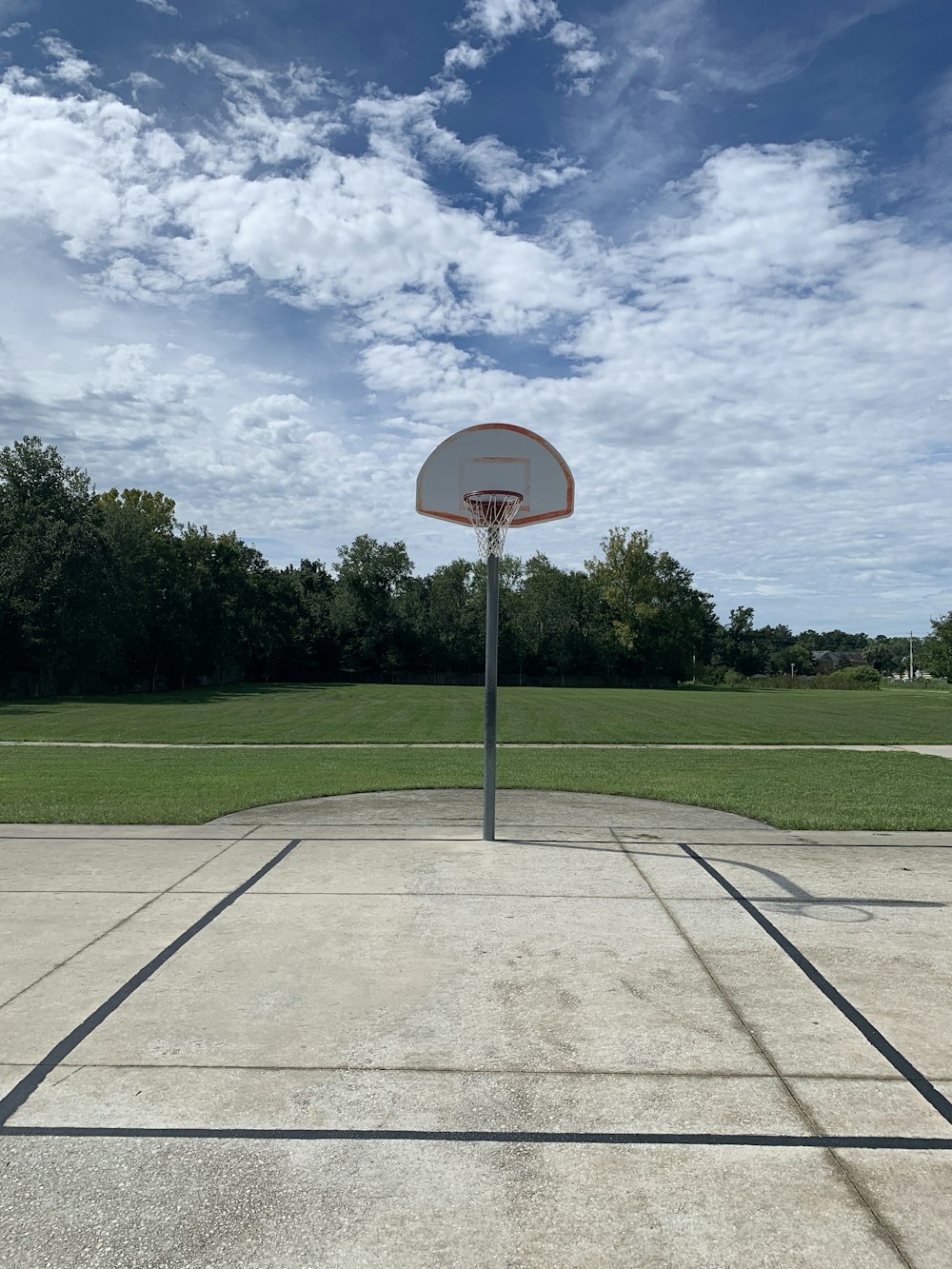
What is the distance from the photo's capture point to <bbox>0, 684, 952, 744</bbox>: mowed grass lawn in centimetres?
2588

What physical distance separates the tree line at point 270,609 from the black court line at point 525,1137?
45.6 metres

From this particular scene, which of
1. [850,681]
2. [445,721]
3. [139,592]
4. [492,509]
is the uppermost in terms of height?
[139,592]

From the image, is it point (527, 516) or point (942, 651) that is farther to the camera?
point (942, 651)

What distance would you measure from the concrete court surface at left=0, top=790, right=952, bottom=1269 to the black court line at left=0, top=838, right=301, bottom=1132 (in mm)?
22

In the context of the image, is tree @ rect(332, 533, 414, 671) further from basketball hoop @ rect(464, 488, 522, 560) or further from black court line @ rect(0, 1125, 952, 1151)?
black court line @ rect(0, 1125, 952, 1151)

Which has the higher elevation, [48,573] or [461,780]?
[48,573]

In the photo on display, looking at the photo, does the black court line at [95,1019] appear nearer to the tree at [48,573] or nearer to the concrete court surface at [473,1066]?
the concrete court surface at [473,1066]

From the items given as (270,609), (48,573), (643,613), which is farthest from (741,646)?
(48,573)

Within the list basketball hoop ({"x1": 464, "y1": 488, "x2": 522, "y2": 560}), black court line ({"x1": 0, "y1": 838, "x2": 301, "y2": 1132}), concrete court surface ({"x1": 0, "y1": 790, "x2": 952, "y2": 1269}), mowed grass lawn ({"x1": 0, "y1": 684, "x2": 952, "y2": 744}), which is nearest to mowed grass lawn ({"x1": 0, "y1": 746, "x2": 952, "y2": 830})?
concrete court surface ({"x1": 0, "y1": 790, "x2": 952, "y2": 1269})

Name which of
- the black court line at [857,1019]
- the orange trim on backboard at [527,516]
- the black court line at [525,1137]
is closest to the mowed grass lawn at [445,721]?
the orange trim on backboard at [527,516]

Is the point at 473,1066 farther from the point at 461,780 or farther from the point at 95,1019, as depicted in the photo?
the point at 461,780

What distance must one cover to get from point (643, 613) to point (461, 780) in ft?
231

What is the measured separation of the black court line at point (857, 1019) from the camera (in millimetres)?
3852

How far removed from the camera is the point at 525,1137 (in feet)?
11.5
